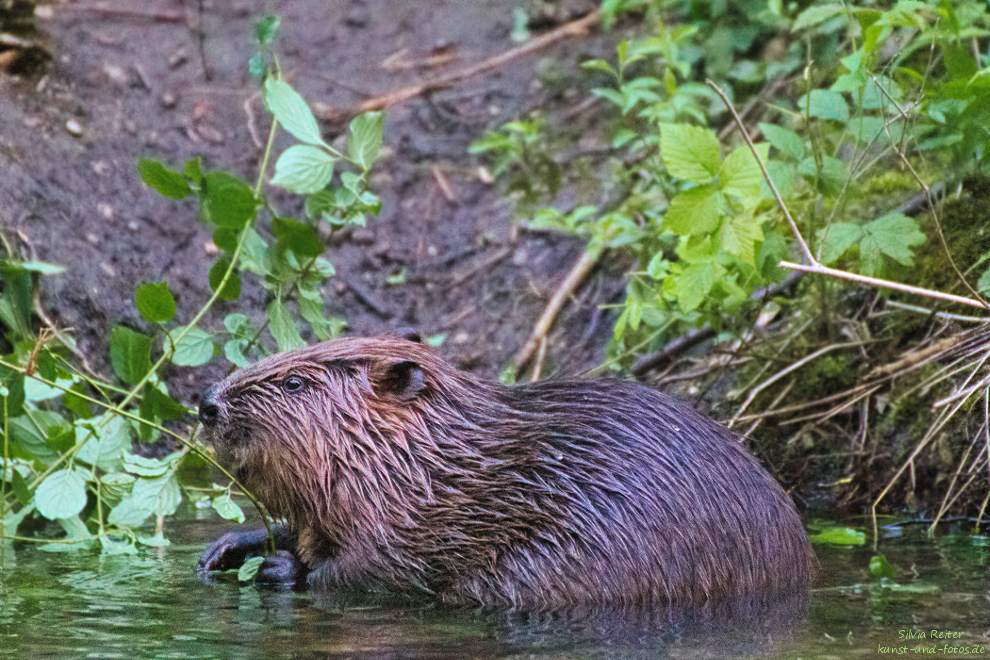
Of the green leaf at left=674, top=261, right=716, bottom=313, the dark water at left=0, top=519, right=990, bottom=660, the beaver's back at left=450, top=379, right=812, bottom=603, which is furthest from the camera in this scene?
the green leaf at left=674, top=261, right=716, bottom=313

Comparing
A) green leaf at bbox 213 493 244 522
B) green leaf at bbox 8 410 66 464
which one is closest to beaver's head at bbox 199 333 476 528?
green leaf at bbox 213 493 244 522

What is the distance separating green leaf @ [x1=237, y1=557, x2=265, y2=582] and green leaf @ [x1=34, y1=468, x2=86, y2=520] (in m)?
0.55

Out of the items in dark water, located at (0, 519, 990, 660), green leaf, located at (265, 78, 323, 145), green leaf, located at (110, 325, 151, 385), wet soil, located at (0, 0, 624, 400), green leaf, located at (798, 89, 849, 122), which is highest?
wet soil, located at (0, 0, 624, 400)

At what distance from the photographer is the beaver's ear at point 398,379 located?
3.93 m

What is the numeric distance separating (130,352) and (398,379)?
878 millimetres

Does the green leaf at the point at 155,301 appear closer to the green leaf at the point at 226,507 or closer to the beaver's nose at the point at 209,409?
the beaver's nose at the point at 209,409

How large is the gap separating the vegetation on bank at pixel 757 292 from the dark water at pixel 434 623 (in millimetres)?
379

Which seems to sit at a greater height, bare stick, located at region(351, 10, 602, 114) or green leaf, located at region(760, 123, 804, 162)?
bare stick, located at region(351, 10, 602, 114)

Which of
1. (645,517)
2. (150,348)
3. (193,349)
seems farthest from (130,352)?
(645,517)

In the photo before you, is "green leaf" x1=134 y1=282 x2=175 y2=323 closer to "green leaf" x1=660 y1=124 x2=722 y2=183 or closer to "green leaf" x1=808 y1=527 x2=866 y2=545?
"green leaf" x1=660 y1=124 x2=722 y2=183

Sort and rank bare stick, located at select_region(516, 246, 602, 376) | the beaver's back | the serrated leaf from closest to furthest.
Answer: the beaver's back → the serrated leaf → bare stick, located at select_region(516, 246, 602, 376)

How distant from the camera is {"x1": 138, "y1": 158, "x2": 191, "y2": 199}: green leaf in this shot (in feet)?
11.7

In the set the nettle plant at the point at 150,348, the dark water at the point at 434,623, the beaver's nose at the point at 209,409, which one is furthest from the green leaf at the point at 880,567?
the beaver's nose at the point at 209,409

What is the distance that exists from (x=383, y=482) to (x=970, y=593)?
1.78 metres
